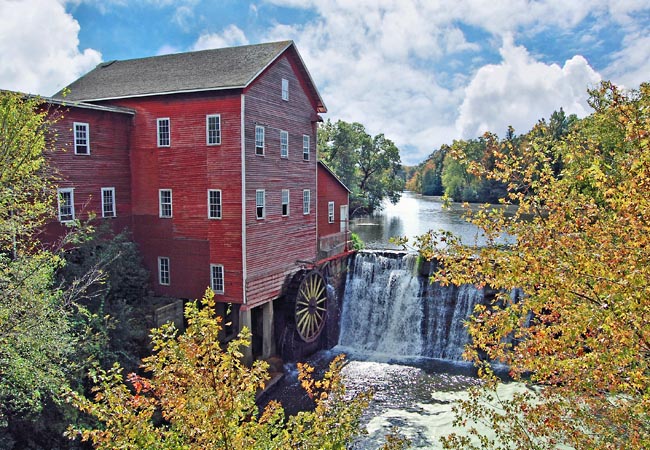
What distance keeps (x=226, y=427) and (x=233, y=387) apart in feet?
1.50

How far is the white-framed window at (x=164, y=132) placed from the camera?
19891 mm

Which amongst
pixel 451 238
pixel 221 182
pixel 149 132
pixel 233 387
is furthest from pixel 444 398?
pixel 149 132

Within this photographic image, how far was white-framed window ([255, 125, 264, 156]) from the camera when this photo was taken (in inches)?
770

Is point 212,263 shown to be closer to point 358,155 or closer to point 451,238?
point 451,238

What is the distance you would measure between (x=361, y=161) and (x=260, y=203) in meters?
36.2

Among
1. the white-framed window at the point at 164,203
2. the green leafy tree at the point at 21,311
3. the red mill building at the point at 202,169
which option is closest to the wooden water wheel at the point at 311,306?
the red mill building at the point at 202,169

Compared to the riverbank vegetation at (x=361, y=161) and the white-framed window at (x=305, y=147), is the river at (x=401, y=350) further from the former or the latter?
the riverbank vegetation at (x=361, y=161)

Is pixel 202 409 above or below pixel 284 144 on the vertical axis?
below

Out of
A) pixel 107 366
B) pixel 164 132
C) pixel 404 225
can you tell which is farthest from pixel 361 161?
pixel 107 366

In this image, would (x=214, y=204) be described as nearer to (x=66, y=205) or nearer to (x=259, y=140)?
(x=259, y=140)

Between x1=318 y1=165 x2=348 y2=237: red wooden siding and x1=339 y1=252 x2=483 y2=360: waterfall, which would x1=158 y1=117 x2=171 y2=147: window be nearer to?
x1=318 y1=165 x2=348 y2=237: red wooden siding

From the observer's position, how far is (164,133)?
787 inches

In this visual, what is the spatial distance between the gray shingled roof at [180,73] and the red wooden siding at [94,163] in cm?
140

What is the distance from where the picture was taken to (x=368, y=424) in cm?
1667
